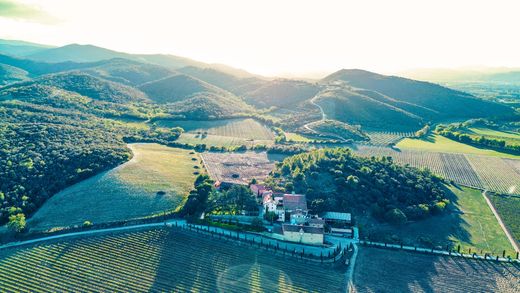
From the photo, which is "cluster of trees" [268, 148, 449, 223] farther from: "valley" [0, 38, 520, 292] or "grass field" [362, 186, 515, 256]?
"grass field" [362, 186, 515, 256]

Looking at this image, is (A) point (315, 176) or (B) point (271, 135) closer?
(A) point (315, 176)

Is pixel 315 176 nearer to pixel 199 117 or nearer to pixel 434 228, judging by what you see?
pixel 434 228

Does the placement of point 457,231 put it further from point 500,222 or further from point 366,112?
point 366,112

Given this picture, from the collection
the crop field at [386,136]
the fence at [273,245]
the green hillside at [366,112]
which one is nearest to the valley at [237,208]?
the fence at [273,245]

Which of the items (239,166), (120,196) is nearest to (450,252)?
(239,166)

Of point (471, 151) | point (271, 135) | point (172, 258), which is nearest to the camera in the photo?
point (172, 258)

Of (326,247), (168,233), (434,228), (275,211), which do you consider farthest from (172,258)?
(434,228)
